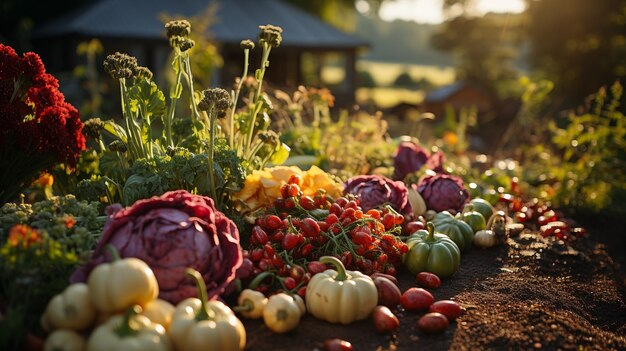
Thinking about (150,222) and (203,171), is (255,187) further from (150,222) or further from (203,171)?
(150,222)

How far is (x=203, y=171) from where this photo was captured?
10.1ft

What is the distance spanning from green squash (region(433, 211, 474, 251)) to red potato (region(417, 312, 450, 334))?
1134mm

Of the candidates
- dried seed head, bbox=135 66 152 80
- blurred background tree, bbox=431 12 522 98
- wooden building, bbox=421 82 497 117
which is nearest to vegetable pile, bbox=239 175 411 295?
dried seed head, bbox=135 66 152 80

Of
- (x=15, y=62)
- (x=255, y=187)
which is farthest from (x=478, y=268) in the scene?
(x=15, y=62)

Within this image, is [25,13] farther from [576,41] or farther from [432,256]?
[432,256]

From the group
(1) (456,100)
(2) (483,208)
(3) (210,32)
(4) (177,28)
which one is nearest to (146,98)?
(4) (177,28)

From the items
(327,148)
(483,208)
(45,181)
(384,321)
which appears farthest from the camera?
(327,148)

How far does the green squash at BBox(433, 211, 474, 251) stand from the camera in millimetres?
3604

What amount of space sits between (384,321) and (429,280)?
1.94 ft

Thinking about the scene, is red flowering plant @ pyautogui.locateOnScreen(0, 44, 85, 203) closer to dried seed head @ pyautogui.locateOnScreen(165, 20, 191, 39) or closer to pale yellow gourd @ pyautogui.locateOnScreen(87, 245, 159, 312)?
dried seed head @ pyautogui.locateOnScreen(165, 20, 191, 39)

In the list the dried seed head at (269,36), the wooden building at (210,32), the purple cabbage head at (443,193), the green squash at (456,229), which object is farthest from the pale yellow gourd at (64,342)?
the wooden building at (210,32)

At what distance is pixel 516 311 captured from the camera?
2791 mm

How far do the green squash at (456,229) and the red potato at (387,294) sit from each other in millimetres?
975

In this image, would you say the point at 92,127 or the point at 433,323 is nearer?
the point at 433,323
